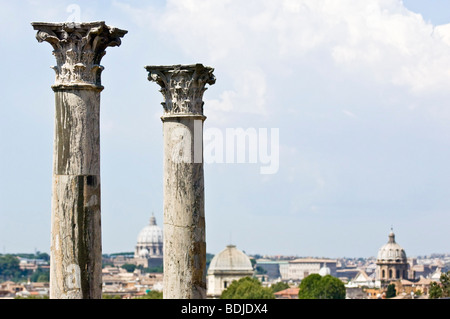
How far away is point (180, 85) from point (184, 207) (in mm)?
2710

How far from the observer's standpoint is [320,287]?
187 meters

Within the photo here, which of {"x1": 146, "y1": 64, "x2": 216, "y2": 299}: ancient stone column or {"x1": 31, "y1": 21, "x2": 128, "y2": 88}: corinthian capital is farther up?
{"x1": 31, "y1": 21, "x2": 128, "y2": 88}: corinthian capital

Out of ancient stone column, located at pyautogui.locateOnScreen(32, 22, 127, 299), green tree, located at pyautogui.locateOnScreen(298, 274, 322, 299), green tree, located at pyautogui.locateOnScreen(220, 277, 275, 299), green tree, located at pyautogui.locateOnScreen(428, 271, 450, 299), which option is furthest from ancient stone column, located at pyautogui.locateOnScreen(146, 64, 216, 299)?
green tree, located at pyautogui.locateOnScreen(298, 274, 322, 299)

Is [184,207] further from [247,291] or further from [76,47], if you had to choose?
[247,291]

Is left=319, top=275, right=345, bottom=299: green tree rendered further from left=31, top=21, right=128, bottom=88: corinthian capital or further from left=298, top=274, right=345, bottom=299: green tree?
left=31, top=21, right=128, bottom=88: corinthian capital

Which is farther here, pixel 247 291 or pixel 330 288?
pixel 330 288

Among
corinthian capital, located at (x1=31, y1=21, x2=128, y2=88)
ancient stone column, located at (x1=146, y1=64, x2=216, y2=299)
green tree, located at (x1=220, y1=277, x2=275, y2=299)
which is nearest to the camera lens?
corinthian capital, located at (x1=31, y1=21, x2=128, y2=88)

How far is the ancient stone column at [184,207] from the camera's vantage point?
85.3 ft

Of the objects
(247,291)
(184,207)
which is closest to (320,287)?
(247,291)

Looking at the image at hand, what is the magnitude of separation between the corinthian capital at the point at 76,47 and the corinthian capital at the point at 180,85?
157 inches

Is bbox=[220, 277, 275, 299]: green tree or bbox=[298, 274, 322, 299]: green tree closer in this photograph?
bbox=[220, 277, 275, 299]: green tree

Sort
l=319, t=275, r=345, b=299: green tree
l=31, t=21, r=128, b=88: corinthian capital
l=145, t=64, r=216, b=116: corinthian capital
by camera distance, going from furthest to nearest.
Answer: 1. l=319, t=275, r=345, b=299: green tree
2. l=145, t=64, r=216, b=116: corinthian capital
3. l=31, t=21, r=128, b=88: corinthian capital

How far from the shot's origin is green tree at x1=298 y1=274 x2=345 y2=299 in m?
186
